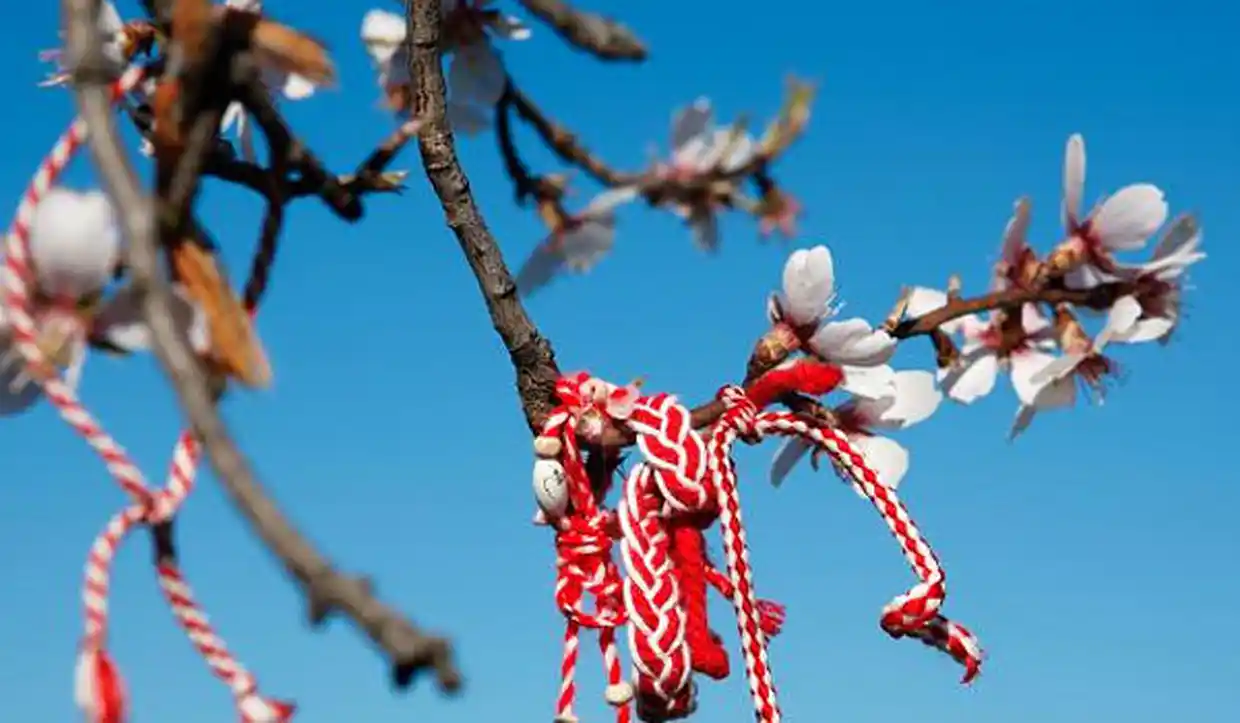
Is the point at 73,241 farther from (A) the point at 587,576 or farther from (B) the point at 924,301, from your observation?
(B) the point at 924,301

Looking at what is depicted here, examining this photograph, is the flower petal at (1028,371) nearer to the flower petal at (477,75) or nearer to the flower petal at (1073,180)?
the flower petal at (1073,180)

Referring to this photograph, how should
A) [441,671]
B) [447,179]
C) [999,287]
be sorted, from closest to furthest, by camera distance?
[441,671]
[447,179]
[999,287]

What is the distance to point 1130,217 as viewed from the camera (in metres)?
0.80

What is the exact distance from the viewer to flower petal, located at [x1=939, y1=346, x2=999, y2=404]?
0.81m

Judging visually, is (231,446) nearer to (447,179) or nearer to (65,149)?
(65,149)

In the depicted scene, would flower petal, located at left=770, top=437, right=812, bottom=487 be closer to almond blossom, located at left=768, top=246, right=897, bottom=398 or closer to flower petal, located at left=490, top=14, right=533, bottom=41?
almond blossom, located at left=768, top=246, right=897, bottom=398

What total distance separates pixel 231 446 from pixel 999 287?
1.92 ft

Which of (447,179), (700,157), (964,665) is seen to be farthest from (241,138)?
(964,665)

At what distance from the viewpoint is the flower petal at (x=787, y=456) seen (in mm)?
724

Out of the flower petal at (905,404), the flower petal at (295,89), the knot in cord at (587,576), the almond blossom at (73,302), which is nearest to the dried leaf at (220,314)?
the almond blossom at (73,302)

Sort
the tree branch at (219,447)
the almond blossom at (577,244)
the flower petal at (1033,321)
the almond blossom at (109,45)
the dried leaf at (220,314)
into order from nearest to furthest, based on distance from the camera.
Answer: the tree branch at (219,447)
the dried leaf at (220,314)
the almond blossom at (109,45)
the almond blossom at (577,244)
the flower petal at (1033,321)

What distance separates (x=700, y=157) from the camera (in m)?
0.73

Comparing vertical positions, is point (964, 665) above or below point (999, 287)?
below

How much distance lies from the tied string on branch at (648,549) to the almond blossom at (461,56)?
147mm
